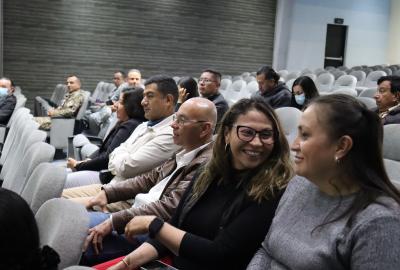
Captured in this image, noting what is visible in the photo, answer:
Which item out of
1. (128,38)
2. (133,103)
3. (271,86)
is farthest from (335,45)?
(133,103)

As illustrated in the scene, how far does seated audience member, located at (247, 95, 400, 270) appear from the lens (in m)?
1.25

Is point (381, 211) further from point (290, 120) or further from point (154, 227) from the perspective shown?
point (290, 120)

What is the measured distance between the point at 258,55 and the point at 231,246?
11830mm

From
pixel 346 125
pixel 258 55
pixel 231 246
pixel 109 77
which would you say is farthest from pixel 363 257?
pixel 258 55

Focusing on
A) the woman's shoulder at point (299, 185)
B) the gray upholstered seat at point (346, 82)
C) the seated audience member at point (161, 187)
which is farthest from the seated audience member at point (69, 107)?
the woman's shoulder at point (299, 185)

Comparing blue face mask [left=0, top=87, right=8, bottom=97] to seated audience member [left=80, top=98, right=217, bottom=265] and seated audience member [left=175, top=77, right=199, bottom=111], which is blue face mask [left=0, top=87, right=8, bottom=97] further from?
seated audience member [left=80, top=98, right=217, bottom=265]

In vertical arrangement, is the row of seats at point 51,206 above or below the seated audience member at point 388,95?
below

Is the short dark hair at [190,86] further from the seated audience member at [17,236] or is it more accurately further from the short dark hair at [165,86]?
the seated audience member at [17,236]

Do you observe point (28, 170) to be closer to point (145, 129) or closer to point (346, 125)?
point (145, 129)

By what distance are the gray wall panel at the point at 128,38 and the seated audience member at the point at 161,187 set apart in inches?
329

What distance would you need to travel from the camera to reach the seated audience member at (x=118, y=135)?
3.61 m

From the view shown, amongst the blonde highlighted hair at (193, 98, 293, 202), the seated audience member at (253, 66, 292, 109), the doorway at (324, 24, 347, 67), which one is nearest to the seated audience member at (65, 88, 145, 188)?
the blonde highlighted hair at (193, 98, 293, 202)

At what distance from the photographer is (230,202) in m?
1.84

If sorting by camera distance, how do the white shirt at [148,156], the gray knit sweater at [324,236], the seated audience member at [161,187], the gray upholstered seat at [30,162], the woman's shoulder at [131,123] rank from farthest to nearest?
the woman's shoulder at [131,123], the white shirt at [148,156], the gray upholstered seat at [30,162], the seated audience member at [161,187], the gray knit sweater at [324,236]
